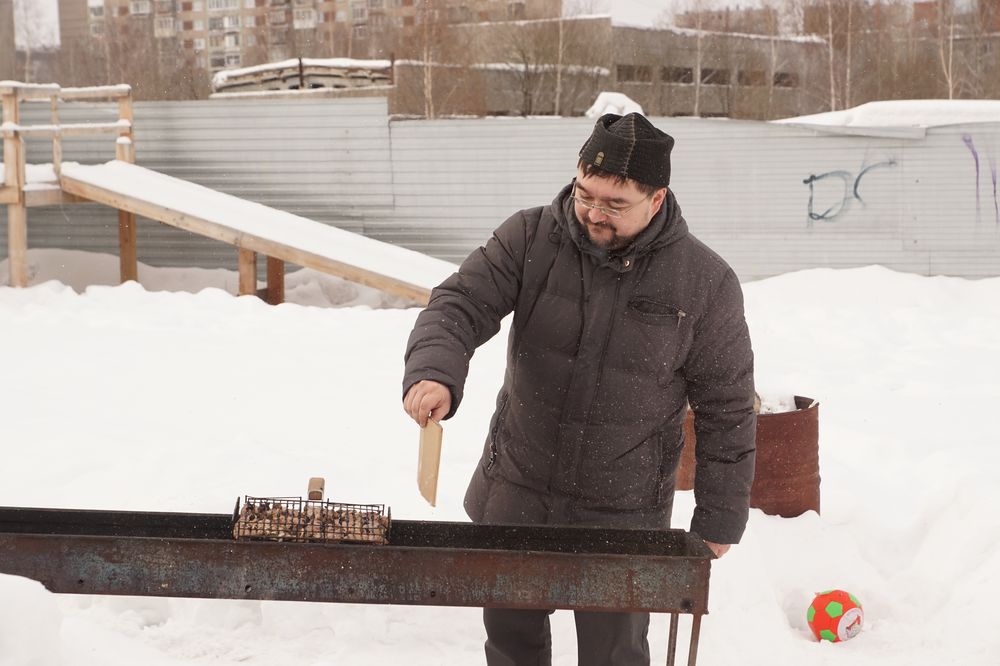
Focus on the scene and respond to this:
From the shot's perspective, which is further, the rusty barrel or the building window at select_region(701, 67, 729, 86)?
the building window at select_region(701, 67, 729, 86)

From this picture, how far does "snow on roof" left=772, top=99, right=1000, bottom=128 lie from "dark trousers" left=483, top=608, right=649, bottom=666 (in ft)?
39.6

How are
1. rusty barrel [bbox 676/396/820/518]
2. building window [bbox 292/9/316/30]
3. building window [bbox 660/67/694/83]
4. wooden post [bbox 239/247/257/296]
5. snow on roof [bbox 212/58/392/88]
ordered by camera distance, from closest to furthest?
rusty barrel [bbox 676/396/820/518] < wooden post [bbox 239/247/257/296] < snow on roof [bbox 212/58/392/88] < building window [bbox 660/67/694/83] < building window [bbox 292/9/316/30]

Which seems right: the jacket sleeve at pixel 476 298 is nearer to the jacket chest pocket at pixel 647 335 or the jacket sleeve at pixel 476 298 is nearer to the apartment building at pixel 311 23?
the jacket chest pocket at pixel 647 335

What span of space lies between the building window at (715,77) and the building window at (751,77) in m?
0.49

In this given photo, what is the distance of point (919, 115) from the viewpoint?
1434 cm

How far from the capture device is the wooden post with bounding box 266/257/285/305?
41.1 feet

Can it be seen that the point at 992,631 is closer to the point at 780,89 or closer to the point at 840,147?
the point at 840,147

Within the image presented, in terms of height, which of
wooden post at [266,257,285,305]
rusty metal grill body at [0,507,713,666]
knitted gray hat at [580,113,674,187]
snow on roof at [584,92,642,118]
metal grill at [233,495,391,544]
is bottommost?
wooden post at [266,257,285,305]

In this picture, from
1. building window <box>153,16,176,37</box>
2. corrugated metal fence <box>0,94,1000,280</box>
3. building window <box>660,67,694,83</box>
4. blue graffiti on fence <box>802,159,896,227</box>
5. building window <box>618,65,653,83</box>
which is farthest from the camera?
building window <box>153,16,176,37</box>

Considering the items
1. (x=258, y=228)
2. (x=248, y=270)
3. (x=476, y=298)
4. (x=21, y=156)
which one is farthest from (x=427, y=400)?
(x=21, y=156)

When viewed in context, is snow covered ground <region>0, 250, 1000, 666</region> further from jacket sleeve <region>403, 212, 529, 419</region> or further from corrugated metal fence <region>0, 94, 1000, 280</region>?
corrugated metal fence <region>0, 94, 1000, 280</region>

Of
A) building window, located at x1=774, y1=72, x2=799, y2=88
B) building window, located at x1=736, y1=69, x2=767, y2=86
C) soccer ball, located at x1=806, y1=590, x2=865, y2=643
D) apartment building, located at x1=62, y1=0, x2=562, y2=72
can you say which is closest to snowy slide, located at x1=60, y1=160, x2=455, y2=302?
soccer ball, located at x1=806, y1=590, x2=865, y2=643

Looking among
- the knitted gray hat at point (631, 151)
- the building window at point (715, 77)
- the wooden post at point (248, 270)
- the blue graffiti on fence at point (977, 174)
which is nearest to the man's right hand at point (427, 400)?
the knitted gray hat at point (631, 151)

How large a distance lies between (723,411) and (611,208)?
66 cm
